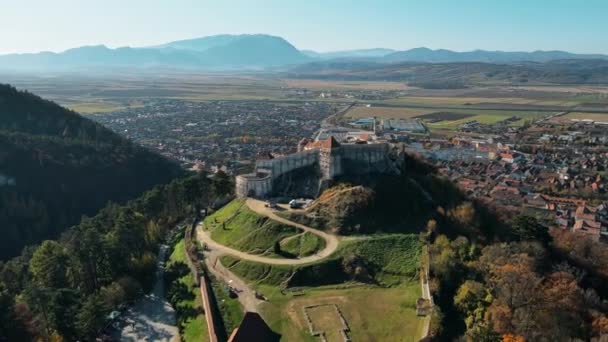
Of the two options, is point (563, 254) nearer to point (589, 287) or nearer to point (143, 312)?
point (589, 287)

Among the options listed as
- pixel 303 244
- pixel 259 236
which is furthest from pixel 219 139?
pixel 303 244

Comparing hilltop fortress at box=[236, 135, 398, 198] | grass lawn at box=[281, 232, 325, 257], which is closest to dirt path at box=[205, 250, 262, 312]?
grass lawn at box=[281, 232, 325, 257]

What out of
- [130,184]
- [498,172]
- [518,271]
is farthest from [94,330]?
[498,172]

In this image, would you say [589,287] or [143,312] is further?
[589,287]

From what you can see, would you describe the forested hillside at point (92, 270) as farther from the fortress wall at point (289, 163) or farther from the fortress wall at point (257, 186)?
Result: the fortress wall at point (289, 163)

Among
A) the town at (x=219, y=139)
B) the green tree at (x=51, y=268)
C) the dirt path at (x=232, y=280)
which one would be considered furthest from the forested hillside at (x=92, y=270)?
the town at (x=219, y=139)

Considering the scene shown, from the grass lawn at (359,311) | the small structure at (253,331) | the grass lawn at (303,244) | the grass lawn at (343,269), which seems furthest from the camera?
the grass lawn at (303,244)
